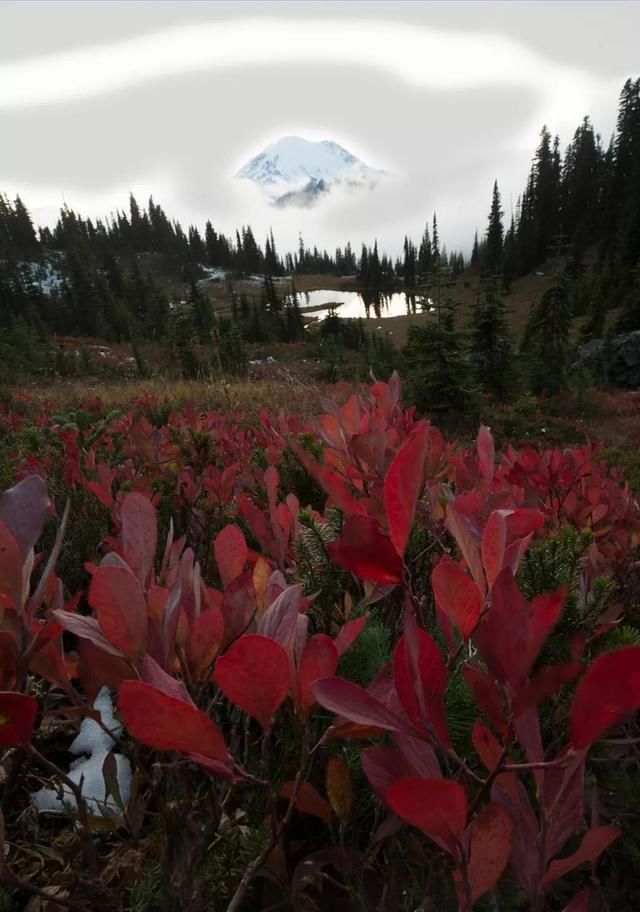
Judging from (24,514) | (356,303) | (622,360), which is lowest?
(622,360)

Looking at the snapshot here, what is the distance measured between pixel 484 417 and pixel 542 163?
195 ft

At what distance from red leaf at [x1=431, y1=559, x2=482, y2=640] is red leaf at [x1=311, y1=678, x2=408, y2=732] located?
13 centimetres

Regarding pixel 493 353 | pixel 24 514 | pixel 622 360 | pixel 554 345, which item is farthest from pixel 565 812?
pixel 622 360

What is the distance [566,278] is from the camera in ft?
73.4

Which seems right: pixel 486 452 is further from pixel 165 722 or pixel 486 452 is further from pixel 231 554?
pixel 165 722

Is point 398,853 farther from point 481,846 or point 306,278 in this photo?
Result: point 306,278

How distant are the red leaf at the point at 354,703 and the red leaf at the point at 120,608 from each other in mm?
210

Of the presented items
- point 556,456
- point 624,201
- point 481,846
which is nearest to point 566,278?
point 556,456

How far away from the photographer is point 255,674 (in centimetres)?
45

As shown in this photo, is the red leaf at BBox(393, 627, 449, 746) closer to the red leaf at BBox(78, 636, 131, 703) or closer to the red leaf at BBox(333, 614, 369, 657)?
the red leaf at BBox(333, 614, 369, 657)

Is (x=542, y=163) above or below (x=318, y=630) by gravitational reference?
above

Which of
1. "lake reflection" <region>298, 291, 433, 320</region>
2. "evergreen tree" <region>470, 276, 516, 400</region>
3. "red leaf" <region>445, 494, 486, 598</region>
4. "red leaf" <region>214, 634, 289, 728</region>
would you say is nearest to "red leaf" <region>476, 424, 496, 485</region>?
"red leaf" <region>445, 494, 486, 598</region>

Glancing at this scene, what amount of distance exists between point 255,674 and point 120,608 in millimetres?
167

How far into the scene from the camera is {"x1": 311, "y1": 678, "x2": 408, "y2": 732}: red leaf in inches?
17.1
